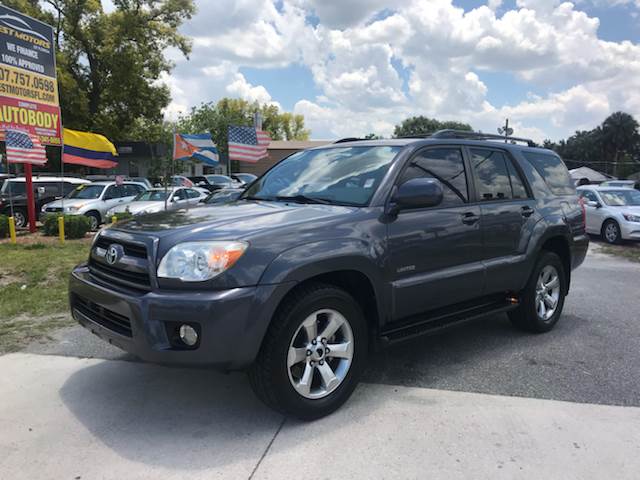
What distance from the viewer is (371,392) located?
12.4 feet

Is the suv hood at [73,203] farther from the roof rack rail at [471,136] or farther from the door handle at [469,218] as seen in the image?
the door handle at [469,218]

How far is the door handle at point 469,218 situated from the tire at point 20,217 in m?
15.0

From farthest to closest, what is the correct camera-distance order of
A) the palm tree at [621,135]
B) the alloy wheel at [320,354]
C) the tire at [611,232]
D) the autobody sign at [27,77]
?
the palm tree at [621,135], the tire at [611,232], the autobody sign at [27,77], the alloy wheel at [320,354]

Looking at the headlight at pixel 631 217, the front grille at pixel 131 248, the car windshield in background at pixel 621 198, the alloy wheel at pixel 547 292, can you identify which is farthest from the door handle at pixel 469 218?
→ the car windshield in background at pixel 621 198

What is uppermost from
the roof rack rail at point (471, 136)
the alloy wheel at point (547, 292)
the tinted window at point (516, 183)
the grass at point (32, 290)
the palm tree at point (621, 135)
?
the palm tree at point (621, 135)

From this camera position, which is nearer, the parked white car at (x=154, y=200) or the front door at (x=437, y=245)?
the front door at (x=437, y=245)

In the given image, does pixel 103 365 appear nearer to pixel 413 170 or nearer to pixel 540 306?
pixel 413 170

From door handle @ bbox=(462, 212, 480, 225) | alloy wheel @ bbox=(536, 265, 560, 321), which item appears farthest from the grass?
alloy wheel @ bbox=(536, 265, 560, 321)

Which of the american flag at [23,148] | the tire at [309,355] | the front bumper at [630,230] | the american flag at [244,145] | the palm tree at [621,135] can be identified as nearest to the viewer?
the tire at [309,355]

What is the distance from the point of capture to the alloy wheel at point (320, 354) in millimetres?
3273

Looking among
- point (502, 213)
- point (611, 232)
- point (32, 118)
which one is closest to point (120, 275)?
point (502, 213)

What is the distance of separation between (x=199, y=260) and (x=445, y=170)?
89.3 inches

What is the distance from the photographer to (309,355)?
3320 millimetres

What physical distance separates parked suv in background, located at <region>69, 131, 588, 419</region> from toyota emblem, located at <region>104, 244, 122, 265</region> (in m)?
0.01
